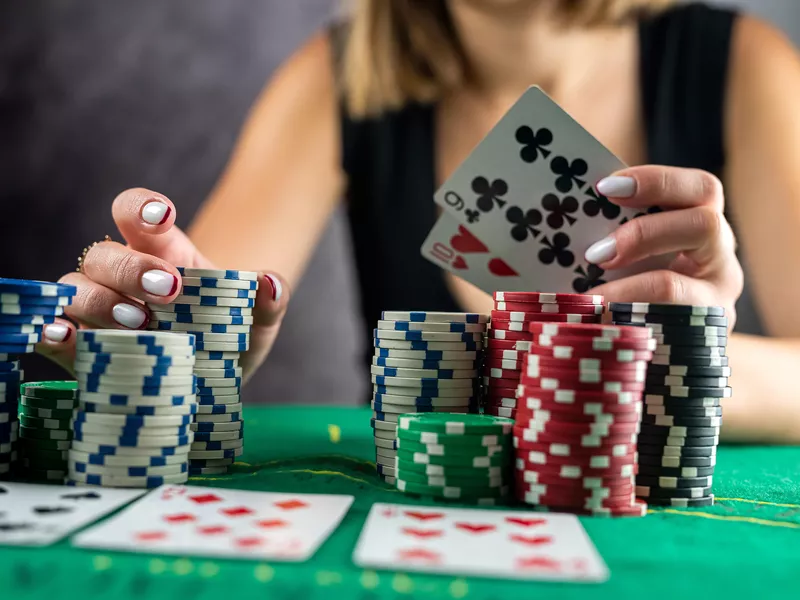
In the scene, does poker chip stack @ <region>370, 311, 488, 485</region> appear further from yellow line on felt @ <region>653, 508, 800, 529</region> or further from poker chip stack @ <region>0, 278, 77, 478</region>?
poker chip stack @ <region>0, 278, 77, 478</region>

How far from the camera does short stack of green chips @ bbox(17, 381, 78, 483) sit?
172 cm

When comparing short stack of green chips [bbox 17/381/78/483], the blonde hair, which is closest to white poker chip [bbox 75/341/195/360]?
short stack of green chips [bbox 17/381/78/483]

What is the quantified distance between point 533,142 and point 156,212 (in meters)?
Answer: 0.99

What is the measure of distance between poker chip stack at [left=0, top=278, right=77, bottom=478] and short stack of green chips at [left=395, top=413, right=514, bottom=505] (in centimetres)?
79

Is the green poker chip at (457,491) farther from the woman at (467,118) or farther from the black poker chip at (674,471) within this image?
the woman at (467,118)

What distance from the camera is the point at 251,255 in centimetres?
370

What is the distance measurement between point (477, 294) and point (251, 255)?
1045 millimetres

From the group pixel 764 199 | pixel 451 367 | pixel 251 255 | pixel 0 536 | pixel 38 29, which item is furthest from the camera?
pixel 38 29

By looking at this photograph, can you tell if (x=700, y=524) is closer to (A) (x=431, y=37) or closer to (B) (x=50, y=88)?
(A) (x=431, y=37)

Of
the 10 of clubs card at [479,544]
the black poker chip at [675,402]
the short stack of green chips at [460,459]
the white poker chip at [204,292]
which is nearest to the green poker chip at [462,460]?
the short stack of green chips at [460,459]

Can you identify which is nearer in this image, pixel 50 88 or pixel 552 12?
pixel 552 12

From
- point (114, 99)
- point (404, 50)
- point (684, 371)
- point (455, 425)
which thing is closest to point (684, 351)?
point (684, 371)

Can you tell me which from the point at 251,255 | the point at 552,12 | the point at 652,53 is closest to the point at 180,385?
the point at 251,255

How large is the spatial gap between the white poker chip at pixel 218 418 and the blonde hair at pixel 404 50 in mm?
2393
